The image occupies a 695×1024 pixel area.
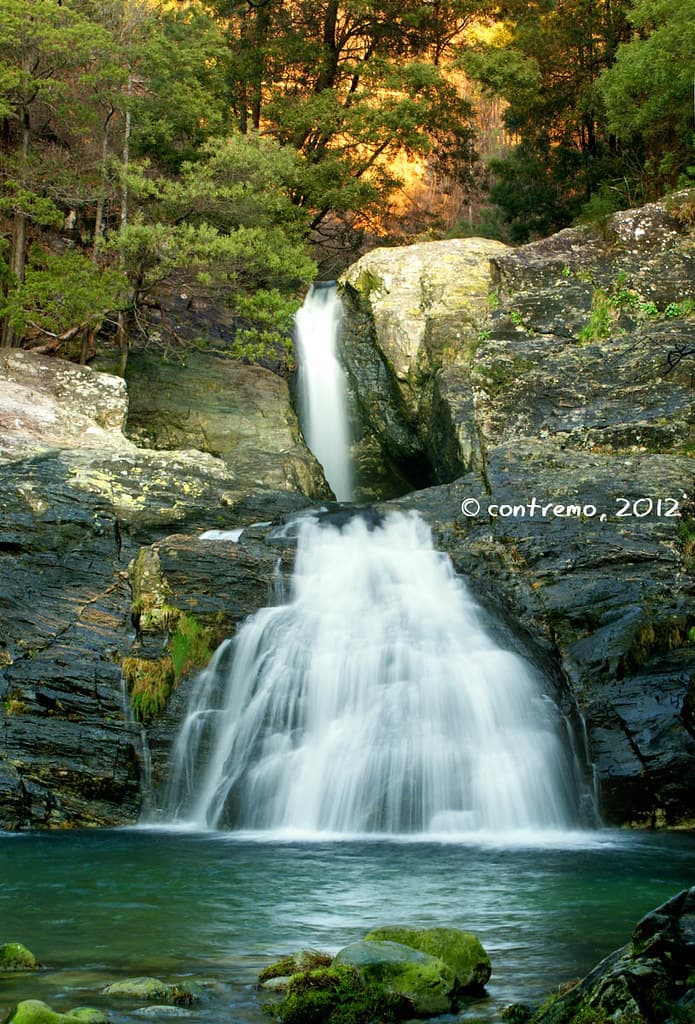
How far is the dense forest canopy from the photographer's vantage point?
18500 mm

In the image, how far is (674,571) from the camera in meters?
12.3

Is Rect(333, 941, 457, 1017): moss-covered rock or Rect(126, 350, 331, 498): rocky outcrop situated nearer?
Rect(333, 941, 457, 1017): moss-covered rock

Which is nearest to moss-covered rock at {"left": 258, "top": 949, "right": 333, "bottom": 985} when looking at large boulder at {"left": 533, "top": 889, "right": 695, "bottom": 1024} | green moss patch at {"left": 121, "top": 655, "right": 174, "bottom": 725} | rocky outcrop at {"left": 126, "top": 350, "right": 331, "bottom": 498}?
large boulder at {"left": 533, "top": 889, "right": 695, "bottom": 1024}

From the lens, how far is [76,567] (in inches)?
513

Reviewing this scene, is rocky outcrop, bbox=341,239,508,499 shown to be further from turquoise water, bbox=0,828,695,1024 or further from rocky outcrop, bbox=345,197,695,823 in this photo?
turquoise water, bbox=0,828,695,1024

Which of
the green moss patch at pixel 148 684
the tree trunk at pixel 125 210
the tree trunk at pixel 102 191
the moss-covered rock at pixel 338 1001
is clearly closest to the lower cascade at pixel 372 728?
the green moss patch at pixel 148 684

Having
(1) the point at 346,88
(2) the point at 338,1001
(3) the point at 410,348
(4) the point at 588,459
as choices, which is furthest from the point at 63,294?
(2) the point at 338,1001

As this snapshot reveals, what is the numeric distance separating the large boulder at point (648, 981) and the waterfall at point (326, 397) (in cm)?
1630

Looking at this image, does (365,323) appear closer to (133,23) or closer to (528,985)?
(133,23)

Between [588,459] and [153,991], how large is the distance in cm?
1066

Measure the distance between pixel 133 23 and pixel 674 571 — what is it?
14569 mm

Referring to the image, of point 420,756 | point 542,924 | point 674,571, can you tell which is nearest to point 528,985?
point 542,924

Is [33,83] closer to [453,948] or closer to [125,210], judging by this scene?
[125,210]

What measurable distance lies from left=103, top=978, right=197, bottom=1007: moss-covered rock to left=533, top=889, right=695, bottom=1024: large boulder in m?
1.71
